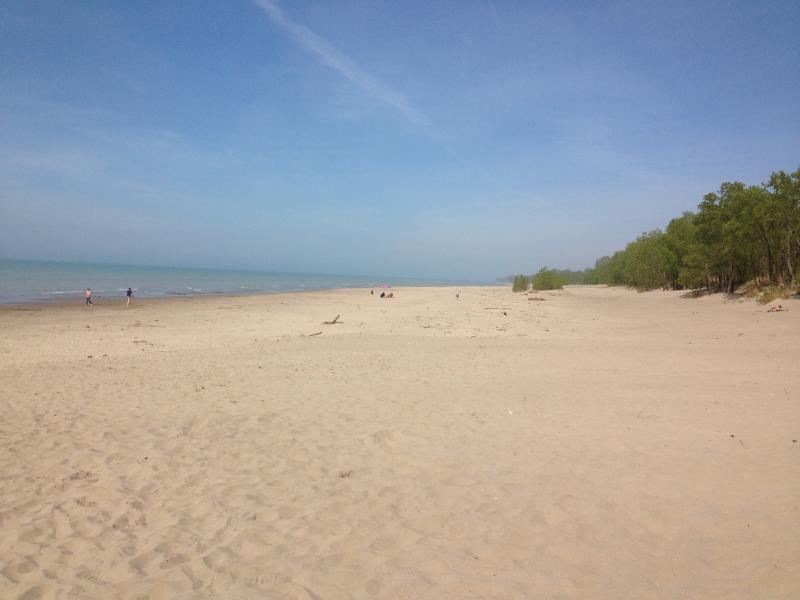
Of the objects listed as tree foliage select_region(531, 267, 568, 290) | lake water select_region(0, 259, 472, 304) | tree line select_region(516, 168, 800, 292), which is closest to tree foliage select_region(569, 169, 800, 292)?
tree line select_region(516, 168, 800, 292)

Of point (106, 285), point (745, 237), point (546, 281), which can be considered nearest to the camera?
point (745, 237)

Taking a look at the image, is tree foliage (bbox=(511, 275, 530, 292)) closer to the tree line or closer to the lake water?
the tree line

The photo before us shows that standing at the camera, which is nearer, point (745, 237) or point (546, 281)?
point (745, 237)

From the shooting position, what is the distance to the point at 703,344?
Result: 14.1 m

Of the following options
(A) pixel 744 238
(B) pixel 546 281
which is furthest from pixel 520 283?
(A) pixel 744 238

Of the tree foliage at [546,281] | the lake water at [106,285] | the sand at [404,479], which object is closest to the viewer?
the sand at [404,479]

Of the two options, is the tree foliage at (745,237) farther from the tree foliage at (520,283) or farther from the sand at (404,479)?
the sand at (404,479)

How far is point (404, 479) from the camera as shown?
5.32m

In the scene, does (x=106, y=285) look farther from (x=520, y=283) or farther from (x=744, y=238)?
(x=744, y=238)

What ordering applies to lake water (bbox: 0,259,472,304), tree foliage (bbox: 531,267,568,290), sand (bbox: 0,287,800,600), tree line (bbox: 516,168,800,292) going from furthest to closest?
tree foliage (bbox: 531,267,568,290) → lake water (bbox: 0,259,472,304) → tree line (bbox: 516,168,800,292) → sand (bbox: 0,287,800,600)

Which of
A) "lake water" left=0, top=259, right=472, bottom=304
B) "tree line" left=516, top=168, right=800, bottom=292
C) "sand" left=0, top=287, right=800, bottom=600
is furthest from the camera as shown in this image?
"lake water" left=0, top=259, right=472, bottom=304

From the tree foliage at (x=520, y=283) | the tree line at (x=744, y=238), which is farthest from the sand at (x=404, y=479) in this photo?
the tree foliage at (x=520, y=283)

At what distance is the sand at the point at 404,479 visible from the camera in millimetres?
3533

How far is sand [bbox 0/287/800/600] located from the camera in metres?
3.53
